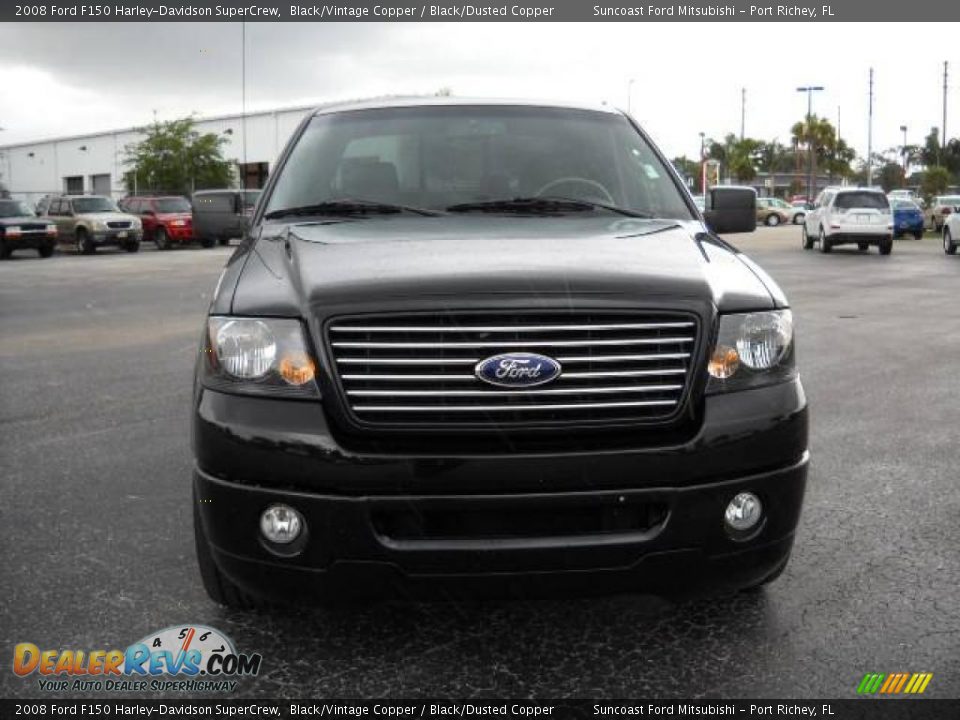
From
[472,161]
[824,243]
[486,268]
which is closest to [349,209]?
[472,161]

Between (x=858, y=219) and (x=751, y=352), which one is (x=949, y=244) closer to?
(x=858, y=219)

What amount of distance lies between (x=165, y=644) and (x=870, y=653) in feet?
6.90

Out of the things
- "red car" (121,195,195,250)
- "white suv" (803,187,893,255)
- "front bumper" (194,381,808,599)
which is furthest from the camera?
"red car" (121,195,195,250)

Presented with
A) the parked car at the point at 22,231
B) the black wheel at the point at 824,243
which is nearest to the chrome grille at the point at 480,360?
the black wheel at the point at 824,243

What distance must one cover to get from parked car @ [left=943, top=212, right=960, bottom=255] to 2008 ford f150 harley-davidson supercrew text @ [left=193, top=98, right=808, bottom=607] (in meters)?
25.0

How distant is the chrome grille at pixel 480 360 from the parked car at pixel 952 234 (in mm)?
25407

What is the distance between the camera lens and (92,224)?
1204 inches

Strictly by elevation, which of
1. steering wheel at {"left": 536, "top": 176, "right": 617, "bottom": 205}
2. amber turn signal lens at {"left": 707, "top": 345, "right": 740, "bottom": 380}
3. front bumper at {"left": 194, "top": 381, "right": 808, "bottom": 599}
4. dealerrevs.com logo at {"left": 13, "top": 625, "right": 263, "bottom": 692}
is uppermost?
steering wheel at {"left": 536, "top": 176, "right": 617, "bottom": 205}

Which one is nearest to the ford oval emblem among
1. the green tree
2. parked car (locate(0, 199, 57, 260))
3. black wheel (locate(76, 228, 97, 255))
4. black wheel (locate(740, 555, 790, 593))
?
black wheel (locate(740, 555, 790, 593))

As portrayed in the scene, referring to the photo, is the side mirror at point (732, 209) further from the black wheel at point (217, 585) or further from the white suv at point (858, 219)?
the white suv at point (858, 219)

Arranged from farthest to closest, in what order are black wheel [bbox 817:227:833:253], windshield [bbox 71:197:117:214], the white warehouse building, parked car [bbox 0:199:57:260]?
the white warehouse building
windshield [bbox 71:197:117:214]
parked car [bbox 0:199:57:260]
black wheel [bbox 817:227:833:253]

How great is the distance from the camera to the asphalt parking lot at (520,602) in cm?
305

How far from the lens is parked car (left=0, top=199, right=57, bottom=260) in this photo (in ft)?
91.0

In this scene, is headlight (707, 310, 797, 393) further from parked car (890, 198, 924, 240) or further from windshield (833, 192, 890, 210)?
parked car (890, 198, 924, 240)
